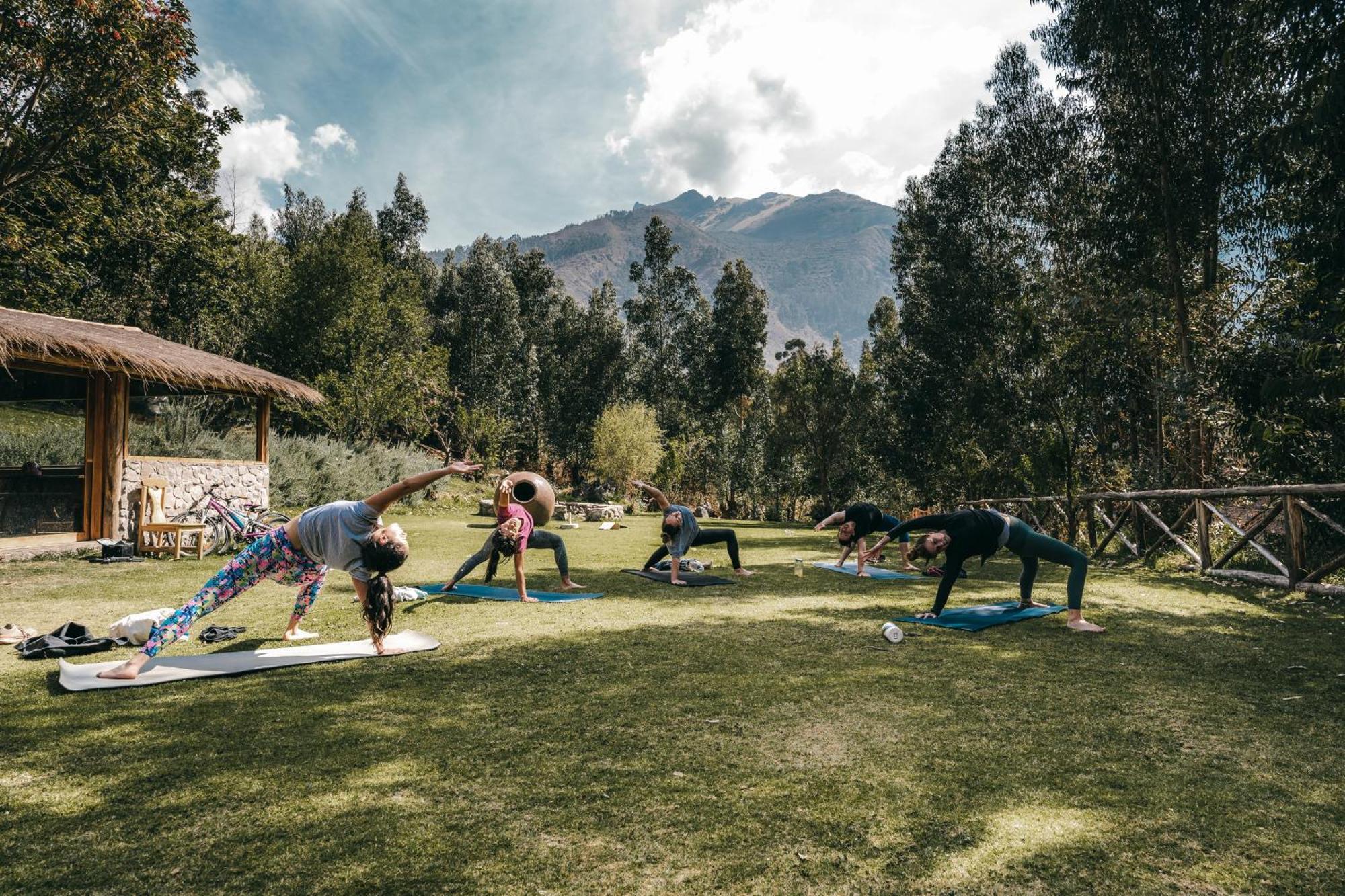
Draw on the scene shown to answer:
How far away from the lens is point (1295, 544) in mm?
8594

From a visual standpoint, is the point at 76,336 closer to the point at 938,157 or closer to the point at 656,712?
the point at 656,712

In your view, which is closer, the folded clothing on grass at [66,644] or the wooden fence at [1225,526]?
the folded clothing on grass at [66,644]

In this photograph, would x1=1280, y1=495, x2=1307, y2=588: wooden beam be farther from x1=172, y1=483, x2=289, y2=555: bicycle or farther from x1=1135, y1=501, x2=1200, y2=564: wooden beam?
x1=172, y1=483, x2=289, y2=555: bicycle

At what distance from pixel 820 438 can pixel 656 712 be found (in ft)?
86.3

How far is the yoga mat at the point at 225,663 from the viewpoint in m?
4.56

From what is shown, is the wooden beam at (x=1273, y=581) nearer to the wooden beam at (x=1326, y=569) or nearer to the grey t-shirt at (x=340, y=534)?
the wooden beam at (x=1326, y=569)

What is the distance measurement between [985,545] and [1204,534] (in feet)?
20.6

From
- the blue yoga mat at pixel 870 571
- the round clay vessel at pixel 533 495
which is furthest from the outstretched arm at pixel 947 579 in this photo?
the round clay vessel at pixel 533 495

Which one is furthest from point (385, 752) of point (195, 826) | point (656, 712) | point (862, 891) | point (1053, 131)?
point (1053, 131)

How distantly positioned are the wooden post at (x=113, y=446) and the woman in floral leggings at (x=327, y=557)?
924 centimetres

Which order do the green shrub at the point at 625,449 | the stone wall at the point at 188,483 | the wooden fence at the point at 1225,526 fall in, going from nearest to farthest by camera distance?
the wooden fence at the point at 1225,526, the stone wall at the point at 188,483, the green shrub at the point at 625,449

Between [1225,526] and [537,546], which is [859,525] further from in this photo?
[1225,526]

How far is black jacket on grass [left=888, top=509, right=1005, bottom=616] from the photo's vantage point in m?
6.62

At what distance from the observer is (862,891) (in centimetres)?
230
